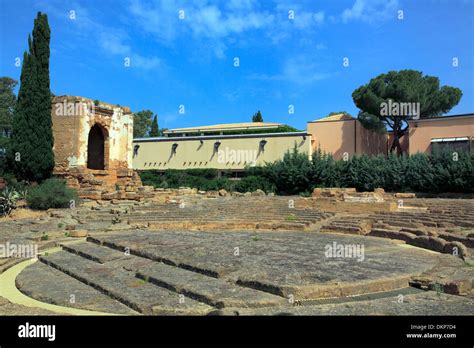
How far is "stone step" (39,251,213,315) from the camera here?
536 centimetres

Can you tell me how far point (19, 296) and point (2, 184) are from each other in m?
14.2

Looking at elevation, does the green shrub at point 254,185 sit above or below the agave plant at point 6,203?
above

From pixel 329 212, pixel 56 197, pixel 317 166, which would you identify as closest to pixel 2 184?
pixel 56 197

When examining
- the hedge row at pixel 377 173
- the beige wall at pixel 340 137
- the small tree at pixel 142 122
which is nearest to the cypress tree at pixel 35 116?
the hedge row at pixel 377 173

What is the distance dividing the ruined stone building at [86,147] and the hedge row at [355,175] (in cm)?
870

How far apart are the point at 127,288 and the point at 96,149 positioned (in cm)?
2035

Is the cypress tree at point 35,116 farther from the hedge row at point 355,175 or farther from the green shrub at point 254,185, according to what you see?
the green shrub at point 254,185

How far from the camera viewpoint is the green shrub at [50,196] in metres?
17.3

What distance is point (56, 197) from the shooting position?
692 inches

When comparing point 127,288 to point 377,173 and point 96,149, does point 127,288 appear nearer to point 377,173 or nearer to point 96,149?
point 96,149

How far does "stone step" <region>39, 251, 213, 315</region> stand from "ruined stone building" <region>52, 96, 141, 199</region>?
40.4 feet

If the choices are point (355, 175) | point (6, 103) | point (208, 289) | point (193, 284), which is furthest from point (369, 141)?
point (6, 103)

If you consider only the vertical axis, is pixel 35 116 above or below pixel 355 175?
above

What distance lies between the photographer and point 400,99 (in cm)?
3503
